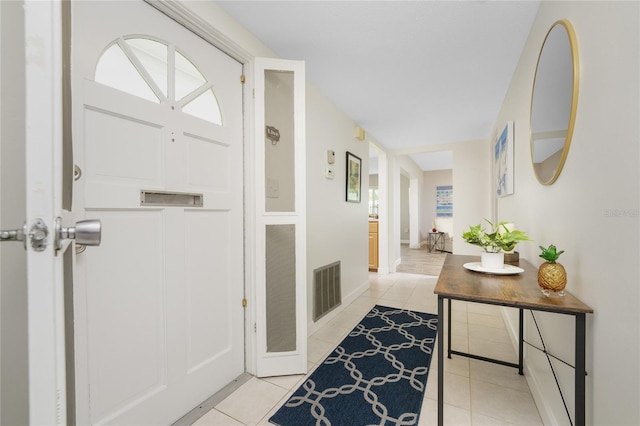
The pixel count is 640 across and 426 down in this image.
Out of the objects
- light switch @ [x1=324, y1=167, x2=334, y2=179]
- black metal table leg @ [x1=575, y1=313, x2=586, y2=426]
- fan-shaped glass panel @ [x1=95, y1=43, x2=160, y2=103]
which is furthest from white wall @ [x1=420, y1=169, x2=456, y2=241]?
fan-shaped glass panel @ [x1=95, y1=43, x2=160, y2=103]

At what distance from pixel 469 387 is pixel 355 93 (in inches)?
103

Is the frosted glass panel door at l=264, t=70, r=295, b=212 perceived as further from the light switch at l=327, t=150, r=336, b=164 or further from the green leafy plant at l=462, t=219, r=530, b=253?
the green leafy plant at l=462, t=219, r=530, b=253

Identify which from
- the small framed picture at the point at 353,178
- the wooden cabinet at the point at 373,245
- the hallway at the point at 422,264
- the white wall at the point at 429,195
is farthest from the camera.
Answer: the white wall at the point at 429,195

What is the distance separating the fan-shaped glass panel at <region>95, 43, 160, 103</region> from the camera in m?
1.14

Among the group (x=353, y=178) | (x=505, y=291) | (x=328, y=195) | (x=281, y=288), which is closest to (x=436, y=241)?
(x=353, y=178)

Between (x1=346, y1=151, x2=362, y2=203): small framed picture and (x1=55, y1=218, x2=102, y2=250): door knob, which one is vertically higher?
(x1=346, y1=151, x2=362, y2=203): small framed picture

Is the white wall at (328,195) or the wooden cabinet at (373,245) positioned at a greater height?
the white wall at (328,195)

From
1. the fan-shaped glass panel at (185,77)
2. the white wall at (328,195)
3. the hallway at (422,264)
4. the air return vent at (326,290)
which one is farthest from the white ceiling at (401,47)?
the hallway at (422,264)

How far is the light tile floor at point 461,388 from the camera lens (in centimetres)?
144

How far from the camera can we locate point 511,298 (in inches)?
40.3

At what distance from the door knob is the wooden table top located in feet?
3.70

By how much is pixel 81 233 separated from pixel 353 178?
3.10 meters

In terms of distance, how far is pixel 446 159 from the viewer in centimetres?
706

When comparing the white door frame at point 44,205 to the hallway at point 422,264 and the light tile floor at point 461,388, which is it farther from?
the hallway at point 422,264
